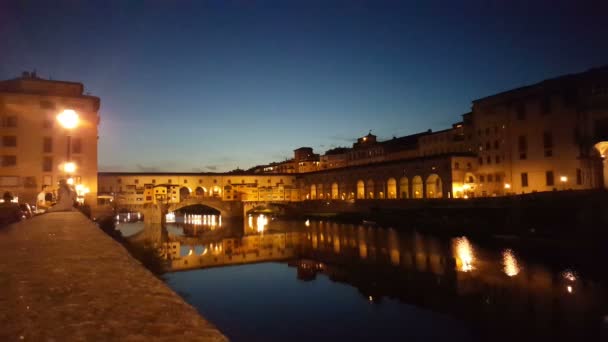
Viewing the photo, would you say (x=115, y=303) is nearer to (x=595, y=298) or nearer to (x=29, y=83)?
(x=595, y=298)

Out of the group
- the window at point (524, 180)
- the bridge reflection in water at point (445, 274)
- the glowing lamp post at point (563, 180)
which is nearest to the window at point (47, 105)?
the bridge reflection in water at point (445, 274)

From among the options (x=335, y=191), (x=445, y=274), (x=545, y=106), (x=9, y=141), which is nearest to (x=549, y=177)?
(x=545, y=106)

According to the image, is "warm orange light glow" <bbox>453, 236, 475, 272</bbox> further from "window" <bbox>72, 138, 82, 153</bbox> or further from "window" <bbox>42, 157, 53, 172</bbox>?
"window" <bbox>42, 157, 53, 172</bbox>

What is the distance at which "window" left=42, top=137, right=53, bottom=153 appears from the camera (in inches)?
1674

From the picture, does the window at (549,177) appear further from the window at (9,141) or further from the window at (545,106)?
the window at (9,141)

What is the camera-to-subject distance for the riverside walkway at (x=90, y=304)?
254 centimetres

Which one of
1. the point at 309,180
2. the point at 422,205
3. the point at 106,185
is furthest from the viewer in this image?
the point at 309,180

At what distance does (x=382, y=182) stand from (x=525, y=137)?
22874 mm

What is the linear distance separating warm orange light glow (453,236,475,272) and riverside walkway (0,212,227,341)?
2413cm

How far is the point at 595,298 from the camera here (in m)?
19.0

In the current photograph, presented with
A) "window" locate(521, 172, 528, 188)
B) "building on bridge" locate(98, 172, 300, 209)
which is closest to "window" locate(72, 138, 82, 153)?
"building on bridge" locate(98, 172, 300, 209)

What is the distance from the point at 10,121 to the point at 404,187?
1832 inches

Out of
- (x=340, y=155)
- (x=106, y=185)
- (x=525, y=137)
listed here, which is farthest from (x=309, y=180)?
(x=525, y=137)

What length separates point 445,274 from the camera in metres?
24.9
